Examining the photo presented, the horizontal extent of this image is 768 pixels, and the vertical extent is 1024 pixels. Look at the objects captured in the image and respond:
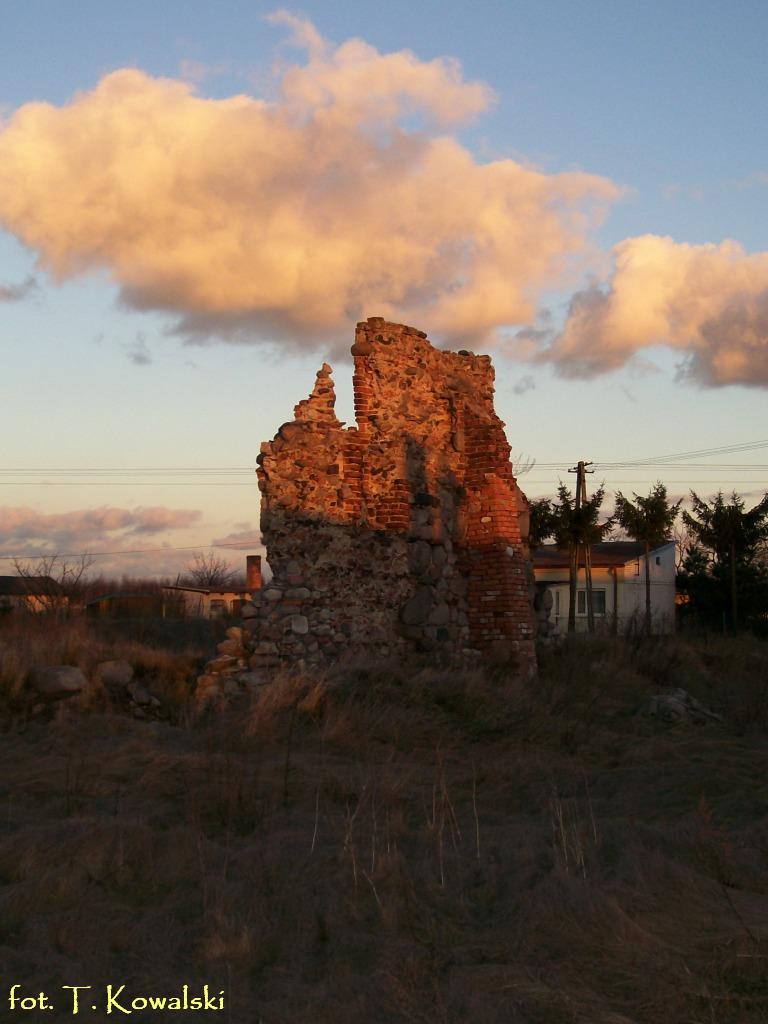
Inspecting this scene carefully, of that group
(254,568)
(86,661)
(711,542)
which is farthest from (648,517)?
(86,661)

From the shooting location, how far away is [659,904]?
460 centimetres

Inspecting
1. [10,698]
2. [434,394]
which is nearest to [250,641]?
[10,698]

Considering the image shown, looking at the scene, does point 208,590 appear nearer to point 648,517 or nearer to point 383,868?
point 648,517

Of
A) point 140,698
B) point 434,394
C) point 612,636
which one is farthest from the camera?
point 612,636

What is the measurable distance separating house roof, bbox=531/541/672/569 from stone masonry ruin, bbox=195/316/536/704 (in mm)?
25253

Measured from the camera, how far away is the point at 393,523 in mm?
12344

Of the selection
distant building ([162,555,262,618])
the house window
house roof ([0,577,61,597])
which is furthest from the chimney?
the house window

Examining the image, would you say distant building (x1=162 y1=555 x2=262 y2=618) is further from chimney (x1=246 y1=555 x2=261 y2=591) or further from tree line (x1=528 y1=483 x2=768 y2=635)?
tree line (x1=528 y1=483 x2=768 y2=635)

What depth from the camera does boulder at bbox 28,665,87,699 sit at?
10.3m

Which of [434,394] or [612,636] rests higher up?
[434,394]

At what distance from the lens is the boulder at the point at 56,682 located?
10273 millimetres

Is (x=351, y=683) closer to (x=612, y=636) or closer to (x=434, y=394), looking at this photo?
(x=434, y=394)

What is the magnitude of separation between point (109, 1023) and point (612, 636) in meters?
14.3

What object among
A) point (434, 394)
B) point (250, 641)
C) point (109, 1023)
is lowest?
point (109, 1023)
